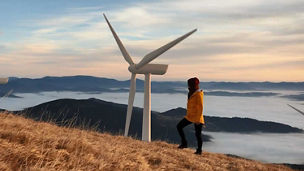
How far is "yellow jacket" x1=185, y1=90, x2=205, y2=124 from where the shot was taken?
1351 cm

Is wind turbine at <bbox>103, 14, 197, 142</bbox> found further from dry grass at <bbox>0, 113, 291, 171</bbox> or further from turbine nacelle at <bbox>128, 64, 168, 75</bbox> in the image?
dry grass at <bbox>0, 113, 291, 171</bbox>

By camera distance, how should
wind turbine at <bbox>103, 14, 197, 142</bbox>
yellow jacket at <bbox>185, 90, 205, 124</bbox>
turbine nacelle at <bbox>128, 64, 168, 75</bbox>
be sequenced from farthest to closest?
turbine nacelle at <bbox>128, 64, 168, 75</bbox>
wind turbine at <bbox>103, 14, 197, 142</bbox>
yellow jacket at <bbox>185, 90, 205, 124</bbox>

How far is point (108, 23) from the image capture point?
30.6m

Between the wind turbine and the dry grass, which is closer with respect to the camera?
the dry grass

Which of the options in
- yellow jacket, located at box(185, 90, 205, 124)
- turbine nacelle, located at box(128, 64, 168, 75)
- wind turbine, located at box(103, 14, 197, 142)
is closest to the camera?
yellow jacket, located at box(185, 90, 205, 124)

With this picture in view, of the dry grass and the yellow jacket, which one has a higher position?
the yellow jacket

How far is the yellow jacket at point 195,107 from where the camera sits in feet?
44.3

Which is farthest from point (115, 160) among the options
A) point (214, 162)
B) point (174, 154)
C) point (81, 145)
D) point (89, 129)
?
point (89, 129)

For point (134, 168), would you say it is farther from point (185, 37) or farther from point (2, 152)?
point (185, 37)

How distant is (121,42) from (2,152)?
76.1 ft

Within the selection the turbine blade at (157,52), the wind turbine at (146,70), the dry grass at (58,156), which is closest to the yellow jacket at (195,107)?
the dry grass at (58,156)

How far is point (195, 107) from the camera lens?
13578 mm

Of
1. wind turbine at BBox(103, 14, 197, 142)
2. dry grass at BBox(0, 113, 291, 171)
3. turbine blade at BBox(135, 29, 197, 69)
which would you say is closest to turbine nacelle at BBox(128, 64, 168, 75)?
wind turbine at BBox(103, 14, 197, 142)

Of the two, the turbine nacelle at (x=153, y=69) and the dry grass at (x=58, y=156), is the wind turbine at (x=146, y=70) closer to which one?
the turbine nacelle at (x=153, y=69)
